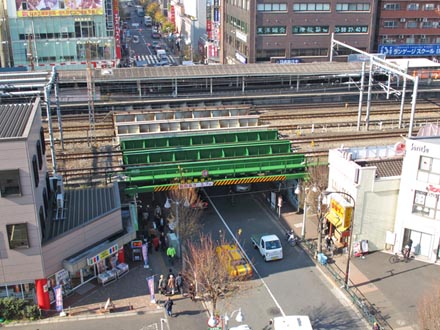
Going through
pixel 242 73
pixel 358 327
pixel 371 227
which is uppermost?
pixel 242 73

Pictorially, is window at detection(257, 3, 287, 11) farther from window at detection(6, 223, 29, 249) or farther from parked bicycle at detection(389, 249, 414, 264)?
window at detection(6, 223, 29, 249)

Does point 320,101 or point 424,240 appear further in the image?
point 320,101

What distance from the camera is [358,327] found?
23.9m

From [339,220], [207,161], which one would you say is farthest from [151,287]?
[339,220]

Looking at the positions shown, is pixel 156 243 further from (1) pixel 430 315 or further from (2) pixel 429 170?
(1) pixel 430 315

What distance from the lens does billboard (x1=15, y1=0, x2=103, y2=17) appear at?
2544 inches

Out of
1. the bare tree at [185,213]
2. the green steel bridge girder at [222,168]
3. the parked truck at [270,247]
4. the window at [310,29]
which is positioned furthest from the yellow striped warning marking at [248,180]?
the window at [310,29]

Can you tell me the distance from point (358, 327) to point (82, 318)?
12.6 m

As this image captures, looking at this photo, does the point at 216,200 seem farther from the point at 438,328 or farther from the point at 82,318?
the point at 438,328

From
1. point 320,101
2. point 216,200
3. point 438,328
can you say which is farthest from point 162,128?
point 438,328

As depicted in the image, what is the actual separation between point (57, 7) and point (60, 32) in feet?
10.5

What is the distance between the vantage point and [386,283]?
2720 cm

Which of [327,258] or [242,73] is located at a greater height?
[242,73]

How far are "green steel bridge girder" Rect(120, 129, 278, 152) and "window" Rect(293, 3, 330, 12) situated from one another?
3165cm
